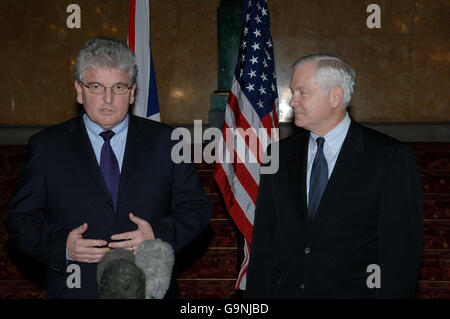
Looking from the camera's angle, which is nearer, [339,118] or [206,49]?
[339,118]

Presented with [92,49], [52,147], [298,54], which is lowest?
[52,147]

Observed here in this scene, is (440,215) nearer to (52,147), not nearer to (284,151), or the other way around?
(284,151)

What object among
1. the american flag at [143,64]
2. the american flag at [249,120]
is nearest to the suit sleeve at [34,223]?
the american flag at [249,120]

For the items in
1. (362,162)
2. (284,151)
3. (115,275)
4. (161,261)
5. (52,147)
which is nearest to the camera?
(115,275)

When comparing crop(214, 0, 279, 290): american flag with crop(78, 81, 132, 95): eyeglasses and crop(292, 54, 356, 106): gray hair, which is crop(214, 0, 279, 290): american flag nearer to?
crop(292, 54, 356, 106): gray hair

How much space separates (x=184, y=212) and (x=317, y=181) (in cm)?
67

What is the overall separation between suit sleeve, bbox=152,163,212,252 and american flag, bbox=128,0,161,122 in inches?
123

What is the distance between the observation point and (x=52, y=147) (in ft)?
7.29

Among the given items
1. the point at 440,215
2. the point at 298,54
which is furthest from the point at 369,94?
the point at 440,215

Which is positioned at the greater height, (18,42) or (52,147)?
(18,42)

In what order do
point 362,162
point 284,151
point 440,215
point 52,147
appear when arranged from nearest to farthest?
point 52,147 → point 362,162 → point 284,151 → point 440,215

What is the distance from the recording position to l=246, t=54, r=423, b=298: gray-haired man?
229 cm

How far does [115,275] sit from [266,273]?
5.66 feet

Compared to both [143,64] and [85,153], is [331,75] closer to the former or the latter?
[85,153]
